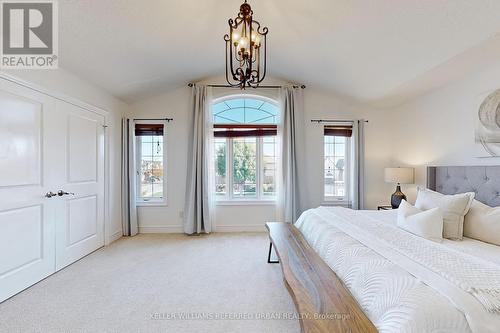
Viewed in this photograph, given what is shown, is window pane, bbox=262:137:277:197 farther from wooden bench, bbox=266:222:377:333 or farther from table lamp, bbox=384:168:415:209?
wooden bench, bbox=266:222:377:333

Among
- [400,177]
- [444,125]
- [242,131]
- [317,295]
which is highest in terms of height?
[242,131]

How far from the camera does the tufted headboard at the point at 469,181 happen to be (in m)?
2.45

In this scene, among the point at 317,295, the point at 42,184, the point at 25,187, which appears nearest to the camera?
the point at 317,295

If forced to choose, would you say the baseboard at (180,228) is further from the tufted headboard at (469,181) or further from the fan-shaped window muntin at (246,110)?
the tufted headboard at (469,181)

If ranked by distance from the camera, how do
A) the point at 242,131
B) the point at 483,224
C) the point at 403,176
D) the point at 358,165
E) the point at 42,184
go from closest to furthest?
the point at 483,224 < the point at 42,184 < the point at 403,176 < the point at 358,165 < the point at 242,131

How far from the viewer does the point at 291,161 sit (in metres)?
4.36

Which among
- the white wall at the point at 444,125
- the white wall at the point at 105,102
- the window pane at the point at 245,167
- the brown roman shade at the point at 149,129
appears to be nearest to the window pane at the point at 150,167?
the brown roman shade at the point at 149,129

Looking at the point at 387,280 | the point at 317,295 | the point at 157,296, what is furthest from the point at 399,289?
the point at 157,296

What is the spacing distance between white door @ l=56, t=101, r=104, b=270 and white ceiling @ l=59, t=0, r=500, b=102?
624 millimetres

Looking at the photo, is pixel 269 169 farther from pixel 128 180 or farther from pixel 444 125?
pixel 444 125

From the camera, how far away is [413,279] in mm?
1274

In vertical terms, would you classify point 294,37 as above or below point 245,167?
above

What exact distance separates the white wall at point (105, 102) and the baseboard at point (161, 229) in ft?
1.27

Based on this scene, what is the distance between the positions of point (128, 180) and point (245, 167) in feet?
6.76
